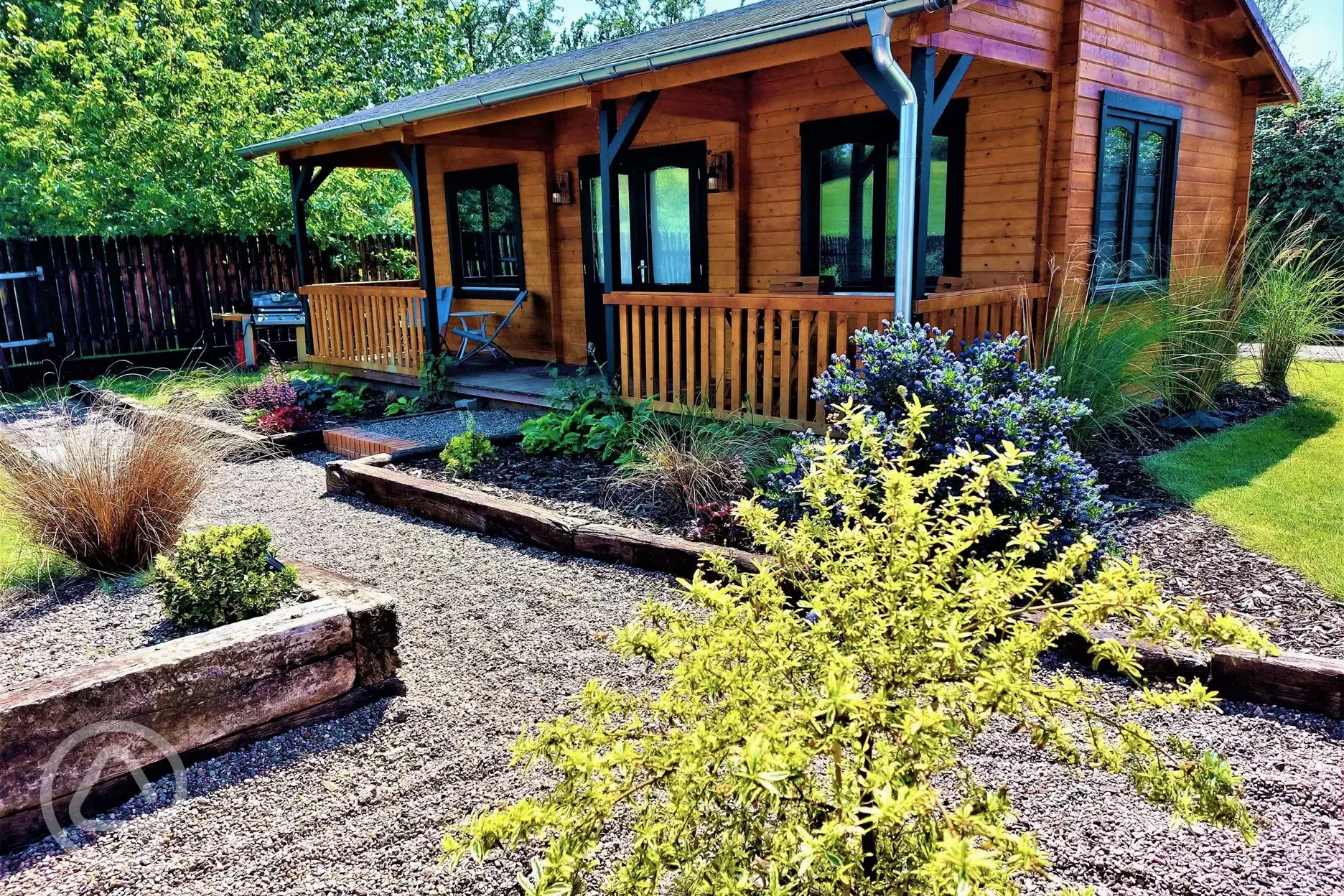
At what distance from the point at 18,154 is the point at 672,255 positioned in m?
12.0

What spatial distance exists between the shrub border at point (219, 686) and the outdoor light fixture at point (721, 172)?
6.11 m

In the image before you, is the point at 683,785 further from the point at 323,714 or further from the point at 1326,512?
the point at 1326,512

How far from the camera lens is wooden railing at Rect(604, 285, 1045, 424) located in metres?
5.98

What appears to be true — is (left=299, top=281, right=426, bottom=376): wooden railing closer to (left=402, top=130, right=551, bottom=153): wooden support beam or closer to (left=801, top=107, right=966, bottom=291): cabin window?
(left=402, top=130, right=551, bottom=153): wooden support beam

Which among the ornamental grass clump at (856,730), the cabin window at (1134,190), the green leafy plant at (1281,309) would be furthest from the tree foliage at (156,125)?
the ornamental grass clump at (856,730)

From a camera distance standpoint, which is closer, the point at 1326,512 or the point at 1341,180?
the point at 1326,512

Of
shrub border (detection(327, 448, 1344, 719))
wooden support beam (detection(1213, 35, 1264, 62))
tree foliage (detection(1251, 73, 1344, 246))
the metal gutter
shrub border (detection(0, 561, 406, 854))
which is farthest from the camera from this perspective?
tree foliage (detection(1251, 73, 1344, 246))

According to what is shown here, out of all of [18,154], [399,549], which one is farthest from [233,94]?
[399,549]

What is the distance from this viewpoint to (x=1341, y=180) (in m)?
13.2

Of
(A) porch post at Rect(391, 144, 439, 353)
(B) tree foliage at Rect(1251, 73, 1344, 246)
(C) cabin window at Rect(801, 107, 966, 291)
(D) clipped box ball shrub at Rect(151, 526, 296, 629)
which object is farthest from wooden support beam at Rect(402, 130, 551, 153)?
(B) tree foliage at Rect(1251, 73, 1344, 246)

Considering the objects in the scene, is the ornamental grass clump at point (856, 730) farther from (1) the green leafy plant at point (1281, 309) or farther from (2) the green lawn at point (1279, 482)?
(1) the green leafy plant at point (1281, 309)

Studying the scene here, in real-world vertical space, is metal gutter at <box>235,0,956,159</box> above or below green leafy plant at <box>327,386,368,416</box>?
above

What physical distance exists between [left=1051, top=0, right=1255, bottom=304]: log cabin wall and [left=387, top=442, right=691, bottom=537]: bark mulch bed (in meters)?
3.74

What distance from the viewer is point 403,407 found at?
8852 millimetres
